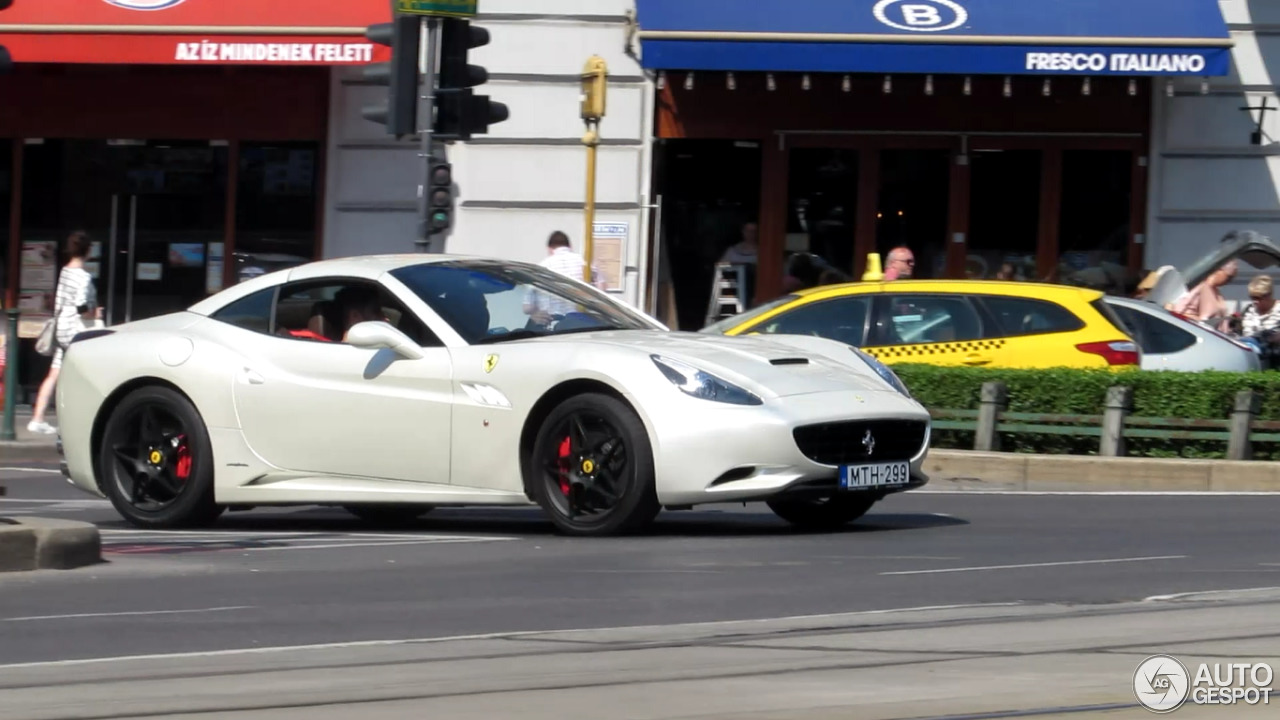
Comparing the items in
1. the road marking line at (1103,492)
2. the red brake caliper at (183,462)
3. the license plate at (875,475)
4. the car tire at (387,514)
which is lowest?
the car tire at (387,514)

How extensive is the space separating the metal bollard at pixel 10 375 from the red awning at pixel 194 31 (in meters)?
4.26

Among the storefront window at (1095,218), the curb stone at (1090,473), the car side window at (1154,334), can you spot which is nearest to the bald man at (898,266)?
the car side window at (1154,334)

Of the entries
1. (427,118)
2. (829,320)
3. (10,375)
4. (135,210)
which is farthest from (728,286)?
(10,375)

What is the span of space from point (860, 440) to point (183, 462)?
340 centimetres

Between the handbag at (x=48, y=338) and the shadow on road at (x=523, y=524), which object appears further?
the handbag at (x=48, y=338)

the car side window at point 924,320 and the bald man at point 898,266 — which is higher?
the bald man at point 898,266

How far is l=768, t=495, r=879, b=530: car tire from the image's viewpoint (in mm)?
10406

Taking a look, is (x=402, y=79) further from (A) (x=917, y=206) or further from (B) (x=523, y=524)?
(A) (x=917, y=206)

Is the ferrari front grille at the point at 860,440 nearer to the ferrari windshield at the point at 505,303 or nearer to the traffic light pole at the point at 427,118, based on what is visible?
the ferrari windshield at the point at 505,303

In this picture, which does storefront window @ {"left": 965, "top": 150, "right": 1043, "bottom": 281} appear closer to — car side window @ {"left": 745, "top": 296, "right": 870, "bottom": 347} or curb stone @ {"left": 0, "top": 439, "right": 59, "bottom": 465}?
car side window @ {"left": 745, "top": 296, "right": 870, "bottom": 347}

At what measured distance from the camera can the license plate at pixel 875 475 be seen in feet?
31.6

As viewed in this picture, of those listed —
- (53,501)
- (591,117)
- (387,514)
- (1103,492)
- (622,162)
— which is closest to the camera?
(387,514)

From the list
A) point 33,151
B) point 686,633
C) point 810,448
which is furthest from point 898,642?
point 33,151

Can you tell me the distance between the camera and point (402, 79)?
51.5 feet
